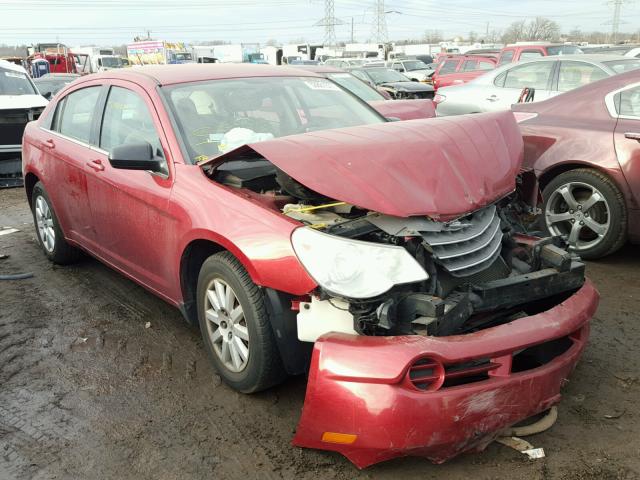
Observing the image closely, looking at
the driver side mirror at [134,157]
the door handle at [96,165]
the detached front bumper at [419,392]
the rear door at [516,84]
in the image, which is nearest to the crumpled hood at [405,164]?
the driver side mirror at [134,157]

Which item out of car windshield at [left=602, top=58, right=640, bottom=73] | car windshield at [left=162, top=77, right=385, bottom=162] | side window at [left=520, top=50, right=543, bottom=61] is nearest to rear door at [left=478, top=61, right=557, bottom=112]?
car windshield at [left=602, top=58, right=640, bottom=73]

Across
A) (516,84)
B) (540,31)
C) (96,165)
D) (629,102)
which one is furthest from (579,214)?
(540,31)

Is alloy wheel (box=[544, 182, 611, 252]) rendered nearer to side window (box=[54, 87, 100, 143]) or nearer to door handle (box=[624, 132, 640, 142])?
door handle (box=[624, 132, 640, 142])

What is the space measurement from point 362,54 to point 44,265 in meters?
37.6

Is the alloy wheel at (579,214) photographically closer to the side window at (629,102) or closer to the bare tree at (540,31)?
the side window at (629,102)

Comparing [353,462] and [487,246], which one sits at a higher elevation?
[487,246]

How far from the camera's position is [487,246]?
2.90m

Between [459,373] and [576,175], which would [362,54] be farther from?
[459,373]

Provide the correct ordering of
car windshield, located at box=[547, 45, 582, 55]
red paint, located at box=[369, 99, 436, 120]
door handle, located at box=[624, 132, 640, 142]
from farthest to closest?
car windshield, located at box=[547, 45, 582, 55] → red paint, located at box=[369, 99, 436, 120] → door handle, located at box=[624, 132, 640, 142]

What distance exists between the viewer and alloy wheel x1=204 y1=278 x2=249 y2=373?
118 inches

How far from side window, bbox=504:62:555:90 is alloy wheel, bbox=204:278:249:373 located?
24.7 ft

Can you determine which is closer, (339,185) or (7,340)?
(339,185)

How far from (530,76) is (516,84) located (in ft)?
0.75

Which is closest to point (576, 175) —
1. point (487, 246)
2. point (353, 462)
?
point (487, 246)
